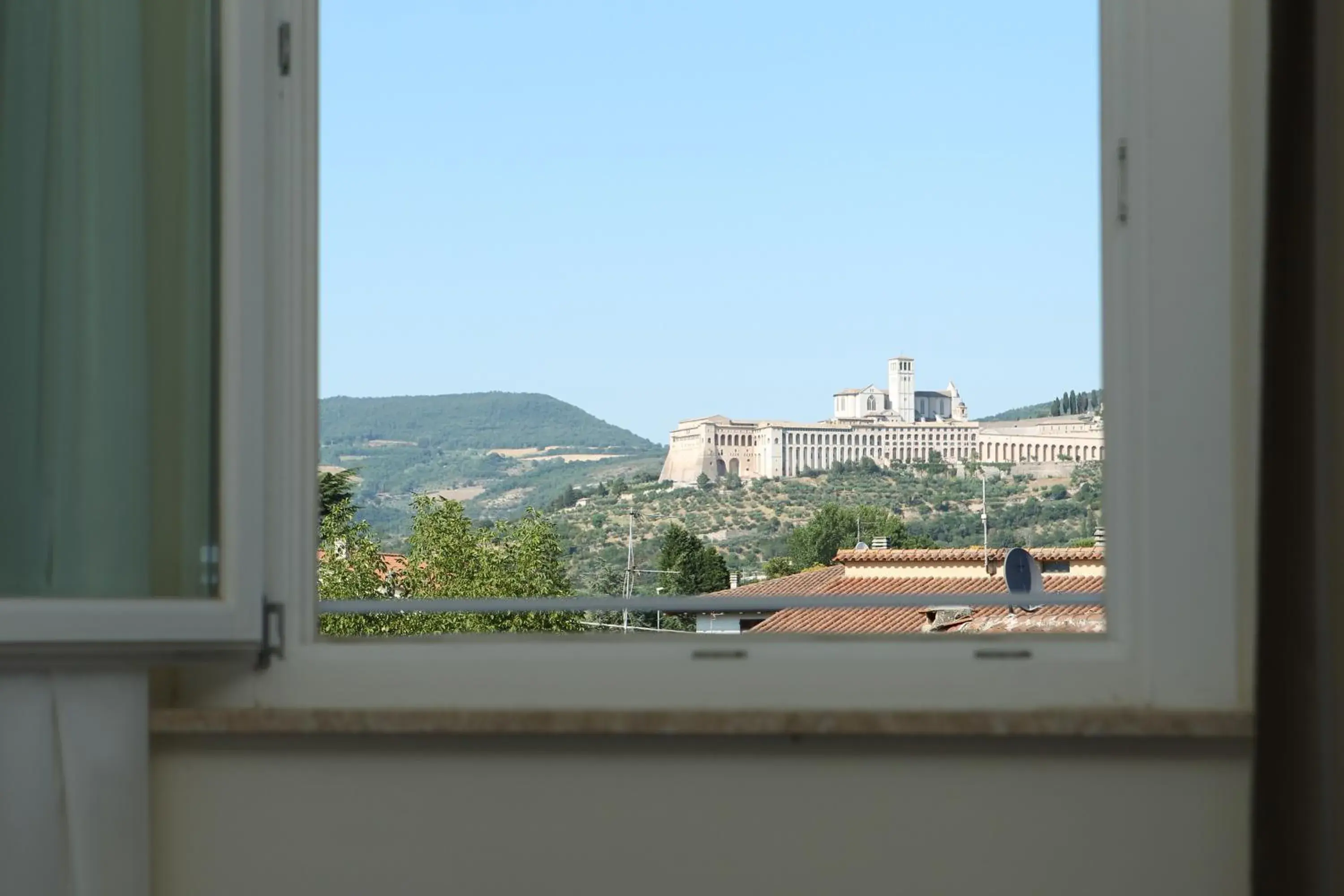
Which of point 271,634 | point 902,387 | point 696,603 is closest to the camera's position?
point 271,634

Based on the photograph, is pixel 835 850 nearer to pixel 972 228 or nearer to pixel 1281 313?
pixel 1281 313

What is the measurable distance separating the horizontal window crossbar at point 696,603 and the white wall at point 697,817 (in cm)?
20

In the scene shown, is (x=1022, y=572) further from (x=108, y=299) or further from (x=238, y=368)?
(x=108, y=299)

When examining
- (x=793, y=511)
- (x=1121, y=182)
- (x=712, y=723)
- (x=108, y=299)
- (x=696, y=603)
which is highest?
(x=1121, y=182)

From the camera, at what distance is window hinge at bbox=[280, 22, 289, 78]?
4.78ft

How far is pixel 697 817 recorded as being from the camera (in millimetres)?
1369

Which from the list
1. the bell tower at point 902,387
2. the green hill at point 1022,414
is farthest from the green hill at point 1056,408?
the bell tower at point 902,387

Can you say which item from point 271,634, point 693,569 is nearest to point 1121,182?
point 693,569

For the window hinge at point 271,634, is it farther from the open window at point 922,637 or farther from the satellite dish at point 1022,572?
the satellite dish at point 1022,572

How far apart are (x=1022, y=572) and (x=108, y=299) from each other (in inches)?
45.2

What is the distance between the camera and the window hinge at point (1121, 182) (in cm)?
140

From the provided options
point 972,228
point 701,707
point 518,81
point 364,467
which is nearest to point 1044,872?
point 701,707

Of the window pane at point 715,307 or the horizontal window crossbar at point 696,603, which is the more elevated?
the window pane at point 715,307

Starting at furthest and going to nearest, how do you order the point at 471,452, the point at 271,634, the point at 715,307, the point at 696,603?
1. the point at 715,307
2. the point at 471,452
3. the point at 696,603
4. the point at 271,634
